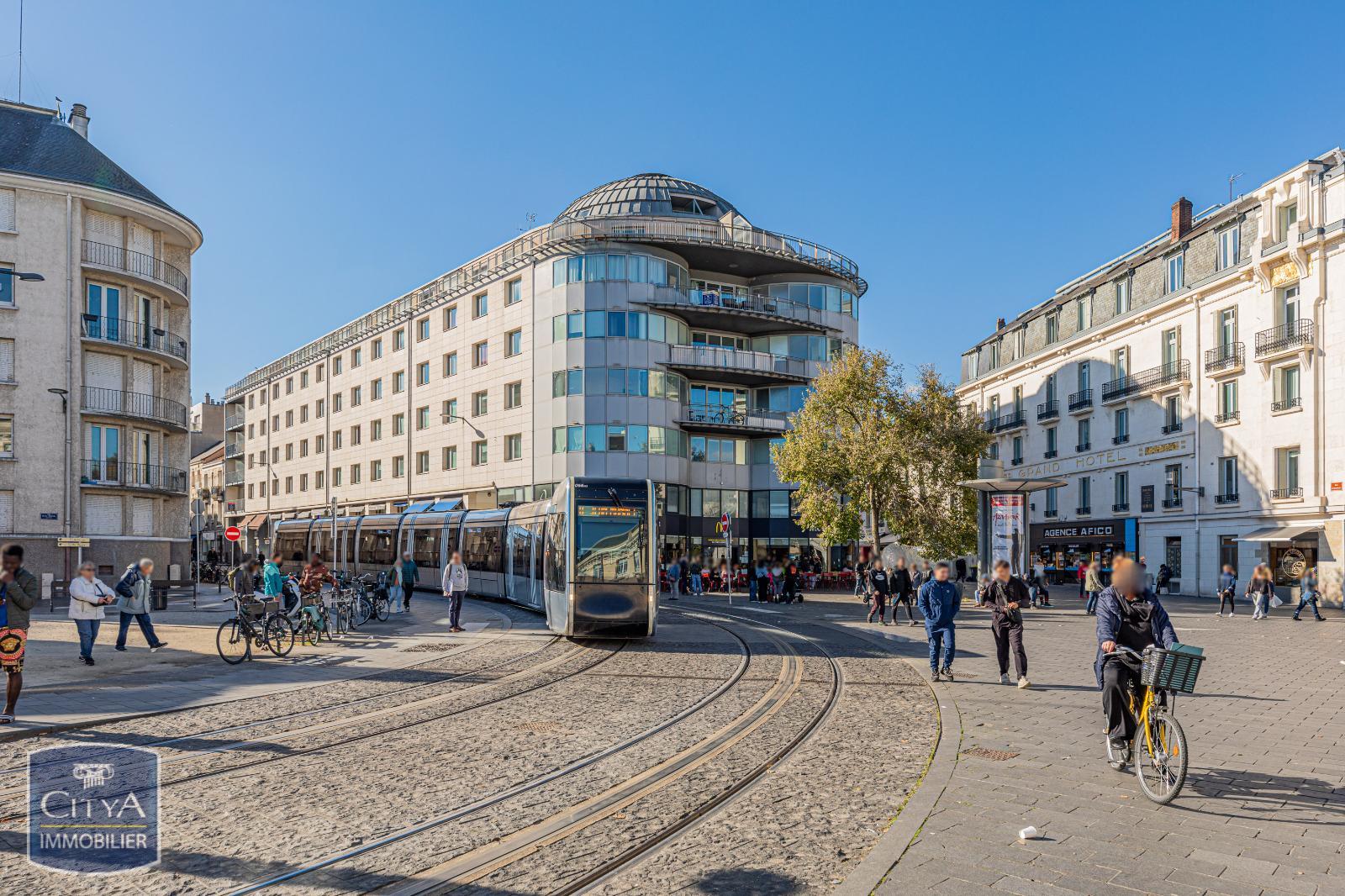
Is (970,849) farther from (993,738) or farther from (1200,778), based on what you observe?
(993,738)

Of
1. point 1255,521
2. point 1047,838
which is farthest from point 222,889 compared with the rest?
point 1255,521

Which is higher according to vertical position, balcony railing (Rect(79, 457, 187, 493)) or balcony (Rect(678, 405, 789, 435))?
balcony (Rect(678, 405, 789, 435))

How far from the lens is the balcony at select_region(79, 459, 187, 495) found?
35.5 meters

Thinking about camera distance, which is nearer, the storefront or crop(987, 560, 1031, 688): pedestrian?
crop(987, 560, 1031, 688): pedestrian

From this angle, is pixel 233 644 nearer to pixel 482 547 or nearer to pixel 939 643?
pixel 939 643

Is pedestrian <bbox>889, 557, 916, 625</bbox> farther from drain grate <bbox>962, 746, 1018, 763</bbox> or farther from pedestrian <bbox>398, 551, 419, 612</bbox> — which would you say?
drain grate <bbox>962, 746, 1018, 763</bbox>

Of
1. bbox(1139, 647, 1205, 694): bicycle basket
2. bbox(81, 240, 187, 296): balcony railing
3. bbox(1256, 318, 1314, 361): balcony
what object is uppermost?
bbox(81, 240, 187, 296): balcony railing

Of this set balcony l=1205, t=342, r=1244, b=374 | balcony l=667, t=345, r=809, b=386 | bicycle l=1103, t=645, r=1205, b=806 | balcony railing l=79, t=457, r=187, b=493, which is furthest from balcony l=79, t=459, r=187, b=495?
balcony l=1205, t=342, r=1244, b=374

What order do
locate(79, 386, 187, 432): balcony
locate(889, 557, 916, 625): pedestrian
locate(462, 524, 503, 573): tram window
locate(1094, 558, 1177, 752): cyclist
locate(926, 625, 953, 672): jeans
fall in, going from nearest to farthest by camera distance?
1. locate(1094, 558, 1177, 752): cyclist
2. locate(926, 625, 953, 672): jeans
3. locate(889, 557, 916, 625): pedestrian
4. locate(462, 524, 503, 573): tram window
5. locate(79, 386, 187, 432): balcony

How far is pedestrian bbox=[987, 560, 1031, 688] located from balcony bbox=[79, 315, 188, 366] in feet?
110

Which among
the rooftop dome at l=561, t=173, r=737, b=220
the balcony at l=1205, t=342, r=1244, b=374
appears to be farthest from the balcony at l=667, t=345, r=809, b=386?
the balcony at l=1205, t=342, r=1244, b=374

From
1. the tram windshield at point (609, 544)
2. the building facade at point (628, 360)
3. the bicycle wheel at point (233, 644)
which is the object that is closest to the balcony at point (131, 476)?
Answer: the building facade at point (628, 360)

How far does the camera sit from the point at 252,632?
52.2 ft

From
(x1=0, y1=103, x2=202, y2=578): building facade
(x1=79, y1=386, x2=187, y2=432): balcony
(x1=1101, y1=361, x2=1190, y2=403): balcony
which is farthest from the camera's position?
(x1=1101, y1=361, x2=1190, y2=403): balcony
